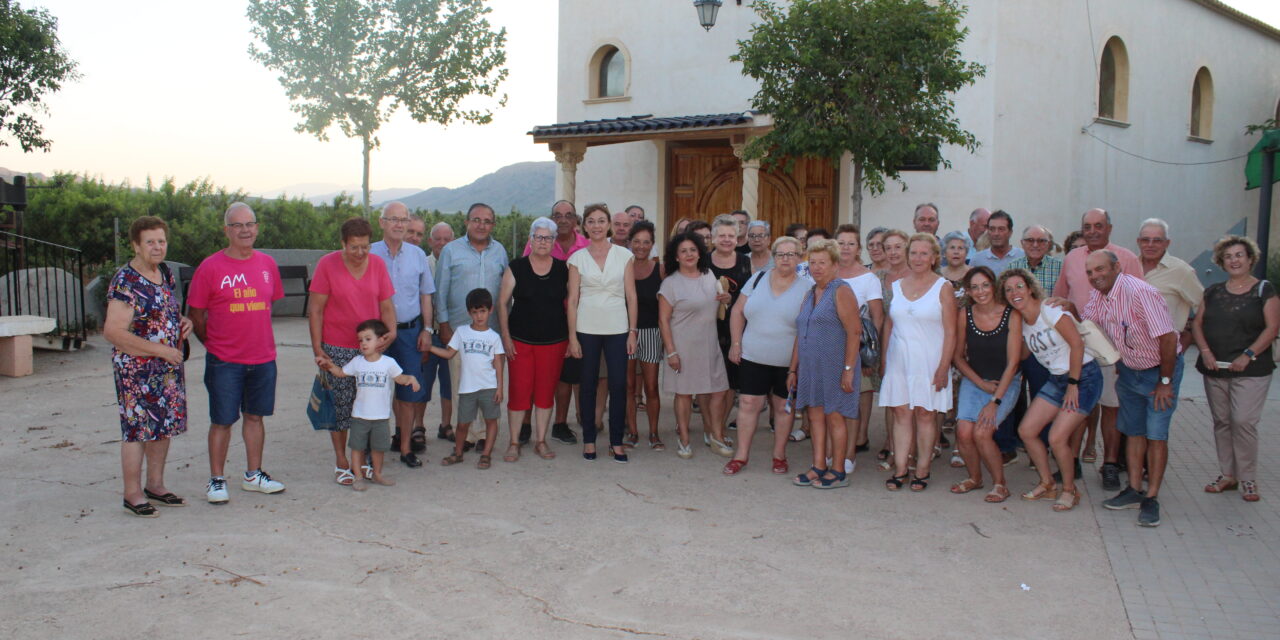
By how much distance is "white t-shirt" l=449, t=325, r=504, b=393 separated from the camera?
6.42 meters

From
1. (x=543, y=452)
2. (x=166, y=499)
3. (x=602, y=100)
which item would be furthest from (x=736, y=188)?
(x=166, y=499)

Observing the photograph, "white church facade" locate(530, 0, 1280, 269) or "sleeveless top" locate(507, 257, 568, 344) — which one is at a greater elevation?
"white church facade" locate(530, 0, 1280, 269)

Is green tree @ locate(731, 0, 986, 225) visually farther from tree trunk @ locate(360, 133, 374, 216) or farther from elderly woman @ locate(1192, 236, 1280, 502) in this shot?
tree trunk @ locate(360, 133, 374, 216)

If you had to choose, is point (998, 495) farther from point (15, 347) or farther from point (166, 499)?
point (15, 347)

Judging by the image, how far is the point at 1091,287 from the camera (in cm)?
618

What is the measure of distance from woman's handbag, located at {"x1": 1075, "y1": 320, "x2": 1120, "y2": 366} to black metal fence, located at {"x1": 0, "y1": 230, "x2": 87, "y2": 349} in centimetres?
1089

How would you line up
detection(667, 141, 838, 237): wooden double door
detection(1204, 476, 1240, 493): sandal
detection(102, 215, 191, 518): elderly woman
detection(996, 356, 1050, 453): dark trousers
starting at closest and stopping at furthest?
detection(102, 215, 191, 518): elderly woman
detection(996, 356, 1050, 453): dark trousers
detection(1204, 476, 1240, 493): sandal
detection(667, 141, 838, 237): wooden double door

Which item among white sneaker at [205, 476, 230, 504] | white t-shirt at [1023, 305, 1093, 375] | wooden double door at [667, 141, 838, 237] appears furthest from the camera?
wooden double door at [667, 141, 838, 237]

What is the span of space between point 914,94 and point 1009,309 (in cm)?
680

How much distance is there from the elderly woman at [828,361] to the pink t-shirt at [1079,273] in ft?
4.82

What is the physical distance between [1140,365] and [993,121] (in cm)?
946

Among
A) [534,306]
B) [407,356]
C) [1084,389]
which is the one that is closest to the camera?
[1084,389]

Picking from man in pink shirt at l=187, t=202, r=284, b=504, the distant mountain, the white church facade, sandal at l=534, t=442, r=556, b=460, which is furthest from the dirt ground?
the distant mountain

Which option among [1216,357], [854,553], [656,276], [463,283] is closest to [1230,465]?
[1216,357]
